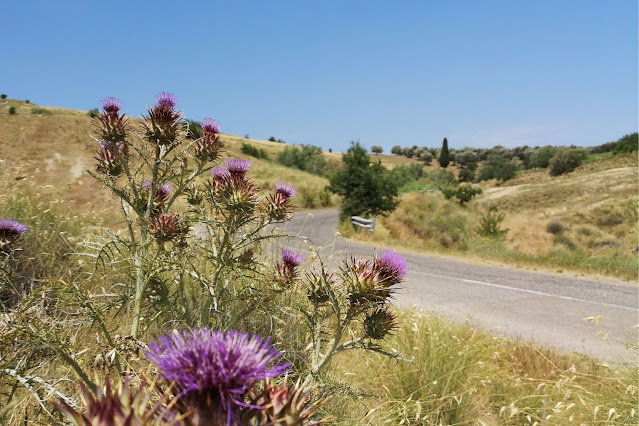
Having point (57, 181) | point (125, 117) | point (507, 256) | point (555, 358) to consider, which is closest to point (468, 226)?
point (507, 256)

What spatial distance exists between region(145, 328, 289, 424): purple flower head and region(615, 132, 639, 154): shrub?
168 feet

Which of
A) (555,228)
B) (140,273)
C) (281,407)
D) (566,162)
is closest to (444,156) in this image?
(566,162)

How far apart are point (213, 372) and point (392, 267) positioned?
158 cm

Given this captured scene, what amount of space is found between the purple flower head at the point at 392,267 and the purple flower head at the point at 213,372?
1.44m

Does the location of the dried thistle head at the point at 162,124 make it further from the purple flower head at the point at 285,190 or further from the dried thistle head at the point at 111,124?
the purple flower head at the point at 285,190

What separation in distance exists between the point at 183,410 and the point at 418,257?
14.5 m

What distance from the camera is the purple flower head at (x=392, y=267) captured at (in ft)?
8.07

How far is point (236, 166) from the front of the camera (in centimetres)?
310

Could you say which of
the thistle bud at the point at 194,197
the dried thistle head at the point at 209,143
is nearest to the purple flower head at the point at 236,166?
the dried thistle head at the point at 209,143

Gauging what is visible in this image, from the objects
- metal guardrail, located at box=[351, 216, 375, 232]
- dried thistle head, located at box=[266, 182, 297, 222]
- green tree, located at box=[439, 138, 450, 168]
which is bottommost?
metal guardrail, located at box=[351, 216, 375, 232]

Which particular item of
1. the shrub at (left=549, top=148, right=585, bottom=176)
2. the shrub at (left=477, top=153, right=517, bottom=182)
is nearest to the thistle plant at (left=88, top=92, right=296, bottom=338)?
the shrub at (left=549, top=148, right=585, bottom=176)

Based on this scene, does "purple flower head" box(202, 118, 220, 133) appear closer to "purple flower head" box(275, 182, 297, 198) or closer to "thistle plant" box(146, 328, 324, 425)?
"purple flower head" box(275, 182, 297, 198)

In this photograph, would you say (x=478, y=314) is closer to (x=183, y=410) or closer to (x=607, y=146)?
(x=183, y=410)

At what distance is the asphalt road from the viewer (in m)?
6.99
